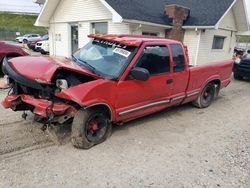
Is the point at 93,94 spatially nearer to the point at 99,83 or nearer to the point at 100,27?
the point at 99,83

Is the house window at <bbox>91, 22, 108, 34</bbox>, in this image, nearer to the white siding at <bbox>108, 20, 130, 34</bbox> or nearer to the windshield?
the white siding at <bbox>108, 20, 130, 34</bbox>

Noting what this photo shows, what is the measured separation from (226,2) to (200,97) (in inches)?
473

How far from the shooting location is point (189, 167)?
12.7 feet

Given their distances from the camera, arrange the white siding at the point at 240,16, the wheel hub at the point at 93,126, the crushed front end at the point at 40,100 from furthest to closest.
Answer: the white siding at the point at 240,16 < the wheel hub at the point at 93,126 < the crushed front end at the point at 40,100

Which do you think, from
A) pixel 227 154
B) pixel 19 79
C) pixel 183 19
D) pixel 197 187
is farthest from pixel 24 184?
pixel 183 19

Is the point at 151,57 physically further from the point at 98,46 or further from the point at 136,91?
the point at 98,46

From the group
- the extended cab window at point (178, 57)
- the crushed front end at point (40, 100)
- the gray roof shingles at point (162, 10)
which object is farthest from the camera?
the gray roof shingles at point (162, 10)

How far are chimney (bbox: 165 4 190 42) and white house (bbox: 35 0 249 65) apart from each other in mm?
80

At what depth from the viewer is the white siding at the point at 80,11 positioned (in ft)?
43.7

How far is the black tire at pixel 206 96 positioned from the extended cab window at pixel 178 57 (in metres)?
1.47

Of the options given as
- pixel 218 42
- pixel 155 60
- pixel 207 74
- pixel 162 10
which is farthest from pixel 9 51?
pixel 218 42

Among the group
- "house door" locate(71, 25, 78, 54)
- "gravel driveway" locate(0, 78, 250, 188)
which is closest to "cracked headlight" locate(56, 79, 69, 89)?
"gravel driveway" locate(0, 78, 250, 188)

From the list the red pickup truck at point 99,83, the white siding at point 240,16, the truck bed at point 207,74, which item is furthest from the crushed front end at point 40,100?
the white siding at point 240,16

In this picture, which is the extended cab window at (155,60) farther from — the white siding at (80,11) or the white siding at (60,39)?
the white siding at (60,39)
